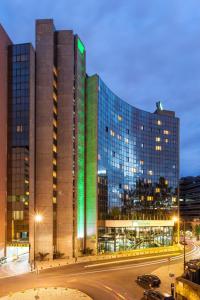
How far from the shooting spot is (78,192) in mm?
78500

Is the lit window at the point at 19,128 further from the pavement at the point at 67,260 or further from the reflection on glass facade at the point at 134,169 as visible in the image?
the pavement at the point at 67,260

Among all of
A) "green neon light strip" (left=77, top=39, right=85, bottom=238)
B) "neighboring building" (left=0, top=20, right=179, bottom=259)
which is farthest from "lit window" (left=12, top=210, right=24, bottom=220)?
"green neon light strip" (left=77, top=39, right=85, bottom=238)

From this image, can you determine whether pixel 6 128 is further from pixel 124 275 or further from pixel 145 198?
pixel 145 198

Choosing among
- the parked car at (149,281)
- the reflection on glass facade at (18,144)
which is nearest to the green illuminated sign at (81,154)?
the reflection on glass facade at (18,144)

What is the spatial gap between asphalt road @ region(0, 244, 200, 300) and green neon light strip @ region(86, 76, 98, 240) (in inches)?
619

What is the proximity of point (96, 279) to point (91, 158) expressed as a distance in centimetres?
3500

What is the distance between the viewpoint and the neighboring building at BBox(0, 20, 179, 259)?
70625 mm

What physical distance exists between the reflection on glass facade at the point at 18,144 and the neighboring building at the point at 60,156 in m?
0.19

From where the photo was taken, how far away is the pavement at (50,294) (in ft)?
132

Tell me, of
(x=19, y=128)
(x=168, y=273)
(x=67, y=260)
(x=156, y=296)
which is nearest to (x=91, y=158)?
(x=19, y=128)

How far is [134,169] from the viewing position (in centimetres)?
9888

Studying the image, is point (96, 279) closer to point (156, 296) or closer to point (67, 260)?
point (156, 296)

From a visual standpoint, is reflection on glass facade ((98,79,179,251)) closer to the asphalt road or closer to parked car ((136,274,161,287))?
the asphalt road

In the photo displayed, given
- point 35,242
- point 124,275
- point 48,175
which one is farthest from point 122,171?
point 124,275
